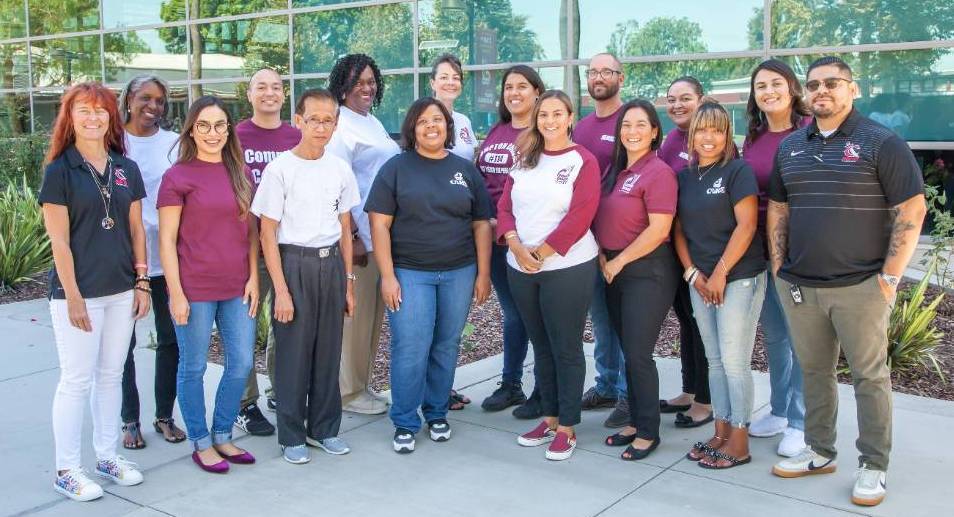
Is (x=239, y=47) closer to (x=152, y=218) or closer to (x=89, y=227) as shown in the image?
(x=152, y=218)

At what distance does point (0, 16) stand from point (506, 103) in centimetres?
1788

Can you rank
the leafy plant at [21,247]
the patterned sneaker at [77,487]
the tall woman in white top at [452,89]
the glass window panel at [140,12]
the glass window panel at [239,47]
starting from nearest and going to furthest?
the patterned sneaker at [77,487] → the tall woman in white top at [452,89] → the leafy plant at [21,247] → the glass window panel at [239,47] → the glass window panel at [140,12]

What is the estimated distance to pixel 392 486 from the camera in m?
4.24

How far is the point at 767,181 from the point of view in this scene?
4418 millimetres

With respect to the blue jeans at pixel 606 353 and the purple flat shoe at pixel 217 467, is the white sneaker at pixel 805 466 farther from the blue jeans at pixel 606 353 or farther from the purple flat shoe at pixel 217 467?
the purple flat shoe at pixel 217 467

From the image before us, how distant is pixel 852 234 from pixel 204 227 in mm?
2901

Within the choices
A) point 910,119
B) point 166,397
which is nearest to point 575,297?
point 166,397

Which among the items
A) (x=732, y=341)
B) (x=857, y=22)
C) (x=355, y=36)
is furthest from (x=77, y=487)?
(x=355, y=36)

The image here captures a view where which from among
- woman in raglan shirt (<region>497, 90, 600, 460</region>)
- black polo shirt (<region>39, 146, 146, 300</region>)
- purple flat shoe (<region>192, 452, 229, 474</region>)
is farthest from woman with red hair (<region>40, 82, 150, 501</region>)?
woman in raglan shirt (<region>497, 90, 600, 460</region>)

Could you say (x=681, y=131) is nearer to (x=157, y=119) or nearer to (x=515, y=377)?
(x=515, y=377)

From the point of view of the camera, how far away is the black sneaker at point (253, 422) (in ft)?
16.2

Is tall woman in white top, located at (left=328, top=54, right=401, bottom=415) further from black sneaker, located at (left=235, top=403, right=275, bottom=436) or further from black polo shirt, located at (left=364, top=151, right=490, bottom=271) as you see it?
black sneaker, located at (left=235, top=403, right=275, bottom=436)

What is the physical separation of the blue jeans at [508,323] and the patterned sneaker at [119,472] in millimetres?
2164

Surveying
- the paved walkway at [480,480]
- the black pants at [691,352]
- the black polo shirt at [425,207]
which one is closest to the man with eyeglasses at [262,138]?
the paved walkway at [480,480]
